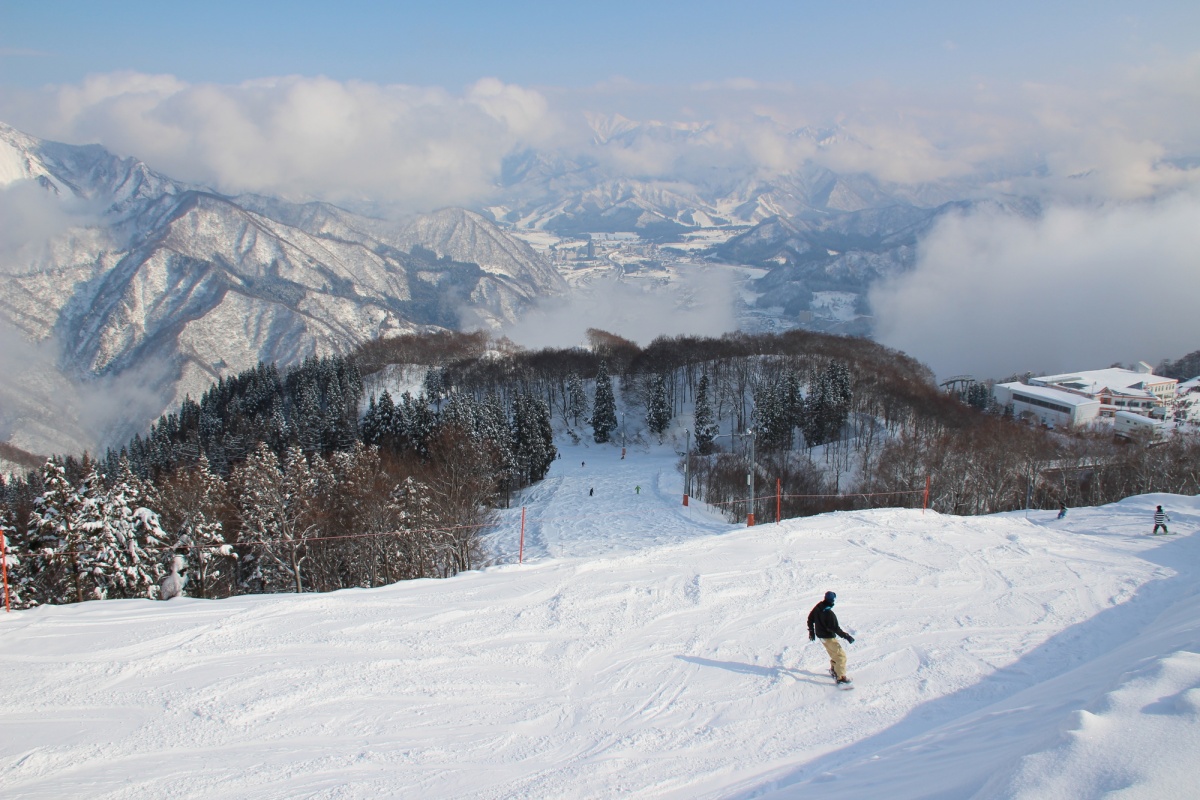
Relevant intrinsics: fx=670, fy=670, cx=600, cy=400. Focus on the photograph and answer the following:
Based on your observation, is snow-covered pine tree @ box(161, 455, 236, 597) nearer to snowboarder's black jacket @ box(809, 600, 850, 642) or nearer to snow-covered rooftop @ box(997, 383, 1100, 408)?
snowboarder's black jacket @ box(809, 600, 850, 642)

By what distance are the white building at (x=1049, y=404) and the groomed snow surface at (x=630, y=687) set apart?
93.2 metres

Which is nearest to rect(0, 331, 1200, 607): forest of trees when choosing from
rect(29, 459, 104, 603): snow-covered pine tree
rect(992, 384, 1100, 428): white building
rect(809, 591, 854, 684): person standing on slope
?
rect(29, 459, 104, 603): snow-covered pine tree

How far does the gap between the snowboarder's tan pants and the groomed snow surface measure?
29 centimetres

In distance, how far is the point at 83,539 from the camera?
18.6 metres

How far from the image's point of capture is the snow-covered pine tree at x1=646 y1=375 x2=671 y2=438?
68.6m

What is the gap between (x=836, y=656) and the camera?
30.1 ft

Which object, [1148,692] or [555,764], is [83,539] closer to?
[555,764]

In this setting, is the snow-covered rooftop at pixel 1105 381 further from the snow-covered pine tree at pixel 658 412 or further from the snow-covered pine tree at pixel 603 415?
the snow-covered pine tree at pixel 603 415

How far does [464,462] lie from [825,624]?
24321mm

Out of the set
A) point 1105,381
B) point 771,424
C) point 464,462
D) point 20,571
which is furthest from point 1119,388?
point 20,571

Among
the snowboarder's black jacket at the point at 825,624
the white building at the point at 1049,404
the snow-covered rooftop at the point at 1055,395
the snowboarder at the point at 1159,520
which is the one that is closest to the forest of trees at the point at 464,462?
the snowboarder's black jacket at the point at 825,624

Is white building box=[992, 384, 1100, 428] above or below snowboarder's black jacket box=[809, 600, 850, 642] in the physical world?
below

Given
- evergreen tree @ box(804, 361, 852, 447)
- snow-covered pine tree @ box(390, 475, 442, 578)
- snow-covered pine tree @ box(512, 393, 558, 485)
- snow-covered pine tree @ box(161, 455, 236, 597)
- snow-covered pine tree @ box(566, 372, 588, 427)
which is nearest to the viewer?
snow-covered pine tree @ box(161, 455, 236, 597)

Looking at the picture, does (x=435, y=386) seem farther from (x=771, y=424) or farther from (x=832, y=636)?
→ (x=832, y=636)
